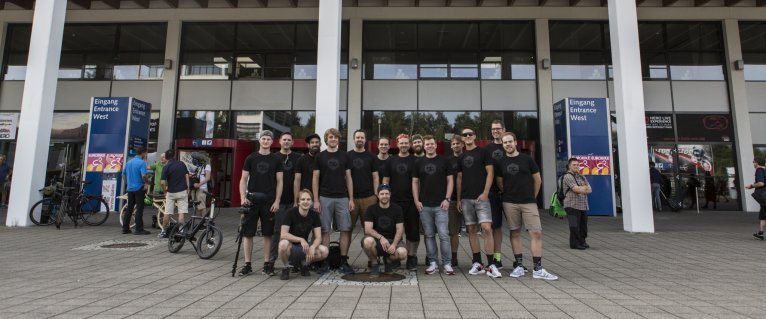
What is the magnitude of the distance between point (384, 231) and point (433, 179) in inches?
35.8

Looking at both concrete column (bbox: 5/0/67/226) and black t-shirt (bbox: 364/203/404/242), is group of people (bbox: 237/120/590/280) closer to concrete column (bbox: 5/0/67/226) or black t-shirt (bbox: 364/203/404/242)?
black t-shirt (bbox: 364/203/404/242)

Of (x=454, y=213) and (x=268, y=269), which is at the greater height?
(x=454, y=213)

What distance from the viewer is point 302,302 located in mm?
3891

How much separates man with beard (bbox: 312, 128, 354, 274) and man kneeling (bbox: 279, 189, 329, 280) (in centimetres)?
27

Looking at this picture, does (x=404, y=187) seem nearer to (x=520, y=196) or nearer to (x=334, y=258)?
(x=334, y=258)

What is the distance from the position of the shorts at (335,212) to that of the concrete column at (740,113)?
16.7m

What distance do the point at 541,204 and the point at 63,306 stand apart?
1425 cm

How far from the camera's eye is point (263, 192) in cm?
516

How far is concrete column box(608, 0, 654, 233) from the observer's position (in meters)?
9.35

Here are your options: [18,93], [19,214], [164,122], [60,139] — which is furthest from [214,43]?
[19,214]

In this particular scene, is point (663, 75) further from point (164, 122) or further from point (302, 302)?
point (164, 122)

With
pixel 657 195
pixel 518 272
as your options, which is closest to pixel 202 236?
pixel 518 272

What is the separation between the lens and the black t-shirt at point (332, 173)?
17.4ft

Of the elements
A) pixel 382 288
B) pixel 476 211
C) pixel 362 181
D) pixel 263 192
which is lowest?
pixel 382 288
